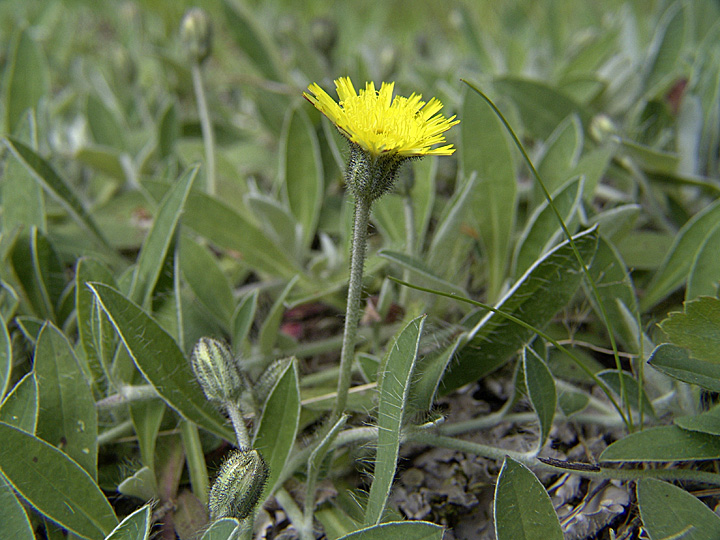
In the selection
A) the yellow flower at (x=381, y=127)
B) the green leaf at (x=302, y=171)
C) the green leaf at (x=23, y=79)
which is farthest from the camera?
the green leaf at (x=23, y=79)

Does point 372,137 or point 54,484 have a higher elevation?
point 372,137

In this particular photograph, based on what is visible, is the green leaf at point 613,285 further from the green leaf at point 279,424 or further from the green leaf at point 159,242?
the green leaf at point 159,242

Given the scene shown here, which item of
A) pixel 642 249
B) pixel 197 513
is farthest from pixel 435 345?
pixel 642 249

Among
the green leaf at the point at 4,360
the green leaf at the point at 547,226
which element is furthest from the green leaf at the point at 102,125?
the green leaf at the point at 547,226

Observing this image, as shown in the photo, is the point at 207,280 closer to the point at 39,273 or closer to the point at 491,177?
the point at 39,273

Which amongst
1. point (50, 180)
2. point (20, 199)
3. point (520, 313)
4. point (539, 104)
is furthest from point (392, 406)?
point (539, 104)

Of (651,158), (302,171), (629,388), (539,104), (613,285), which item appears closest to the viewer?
(629,388)

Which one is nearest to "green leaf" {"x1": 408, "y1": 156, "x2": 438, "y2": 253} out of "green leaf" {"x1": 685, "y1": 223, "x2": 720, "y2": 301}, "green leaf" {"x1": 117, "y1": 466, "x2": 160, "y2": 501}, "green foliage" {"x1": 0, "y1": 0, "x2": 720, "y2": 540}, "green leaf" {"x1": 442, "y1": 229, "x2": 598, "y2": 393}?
"green foliage" {"x1": 0, "y1": 0, "x2": 720, "y2": 540}

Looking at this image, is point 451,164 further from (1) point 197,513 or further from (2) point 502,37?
(1) point 197,513
